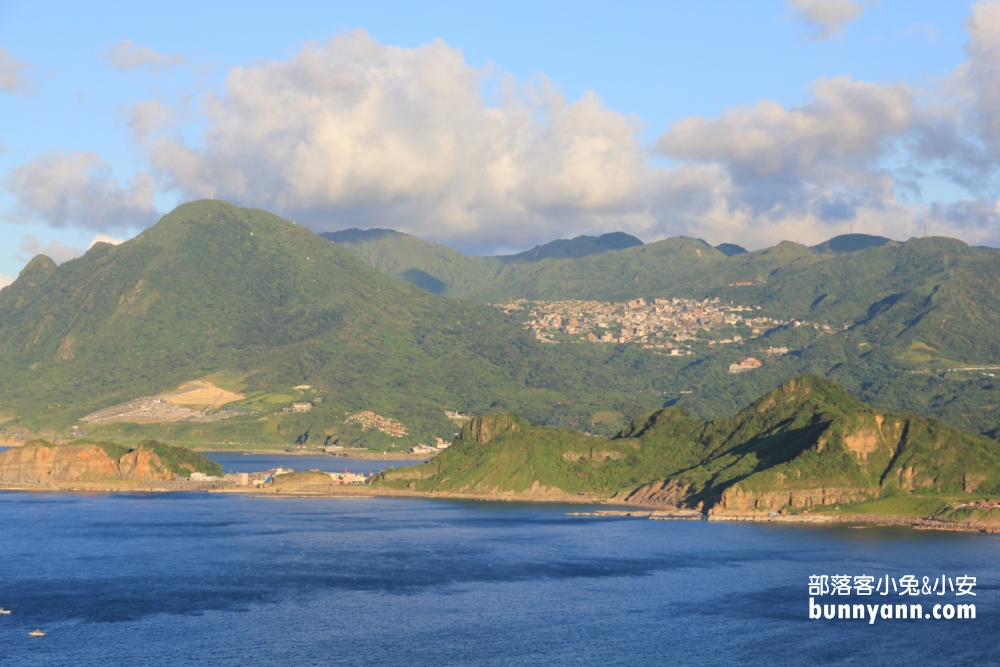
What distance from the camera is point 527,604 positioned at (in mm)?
125188

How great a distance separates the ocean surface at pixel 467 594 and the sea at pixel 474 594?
0.35 metres

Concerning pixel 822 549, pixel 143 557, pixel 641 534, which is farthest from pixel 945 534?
pixel 143 557

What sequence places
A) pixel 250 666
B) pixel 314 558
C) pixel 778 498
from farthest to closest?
1. pixel 778 498
2. pixel 314 558
3. pixel 250 666

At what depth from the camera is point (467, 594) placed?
13050cm

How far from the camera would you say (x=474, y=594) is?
130500mm

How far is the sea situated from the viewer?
104562 millimetres

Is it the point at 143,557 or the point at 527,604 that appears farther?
the point at 143,557

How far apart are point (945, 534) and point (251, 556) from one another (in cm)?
9694

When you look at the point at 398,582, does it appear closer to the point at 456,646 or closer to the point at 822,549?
the point at 456,646

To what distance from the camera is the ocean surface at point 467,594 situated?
10450cm

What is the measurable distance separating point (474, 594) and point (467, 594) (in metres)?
0.75

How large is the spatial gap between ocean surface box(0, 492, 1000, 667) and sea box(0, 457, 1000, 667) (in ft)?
1.14

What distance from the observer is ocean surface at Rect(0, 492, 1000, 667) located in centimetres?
10450

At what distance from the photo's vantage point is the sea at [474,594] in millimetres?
104562
